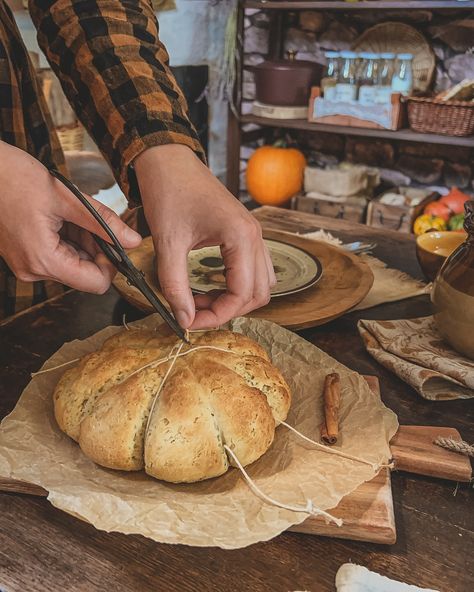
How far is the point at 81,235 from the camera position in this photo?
0.85 metres

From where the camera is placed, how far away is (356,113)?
3.20 m

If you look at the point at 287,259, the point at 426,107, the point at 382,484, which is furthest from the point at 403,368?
the point at 426,107

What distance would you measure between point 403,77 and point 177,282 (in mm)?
2770

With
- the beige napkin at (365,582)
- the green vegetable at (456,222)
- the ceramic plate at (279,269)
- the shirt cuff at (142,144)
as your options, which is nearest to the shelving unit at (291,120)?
the green vegetable at (456,222)

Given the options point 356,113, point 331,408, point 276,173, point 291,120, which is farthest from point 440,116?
point 331,408

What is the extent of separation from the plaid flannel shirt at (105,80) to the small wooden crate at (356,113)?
2.18 metres

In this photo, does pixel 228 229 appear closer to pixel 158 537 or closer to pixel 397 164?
pixel 158 537

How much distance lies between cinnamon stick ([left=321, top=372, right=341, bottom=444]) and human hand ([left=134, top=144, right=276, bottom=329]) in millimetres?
160

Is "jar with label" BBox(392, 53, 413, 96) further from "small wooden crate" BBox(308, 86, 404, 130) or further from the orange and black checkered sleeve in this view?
the orange and black checkered sleeve

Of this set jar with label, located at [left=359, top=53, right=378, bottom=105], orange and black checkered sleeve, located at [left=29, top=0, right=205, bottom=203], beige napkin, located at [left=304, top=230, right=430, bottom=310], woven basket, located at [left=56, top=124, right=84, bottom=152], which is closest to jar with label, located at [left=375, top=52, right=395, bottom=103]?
jar with label, located at [left=359, top=53, right=378, bottom=105]

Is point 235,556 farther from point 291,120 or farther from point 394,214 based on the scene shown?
point 291,120

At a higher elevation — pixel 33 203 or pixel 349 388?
pixel 33 203

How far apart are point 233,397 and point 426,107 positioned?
8.80ft

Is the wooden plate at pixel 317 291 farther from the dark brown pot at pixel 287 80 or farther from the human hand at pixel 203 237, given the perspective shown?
the dark brown pot at pixel 287 80
